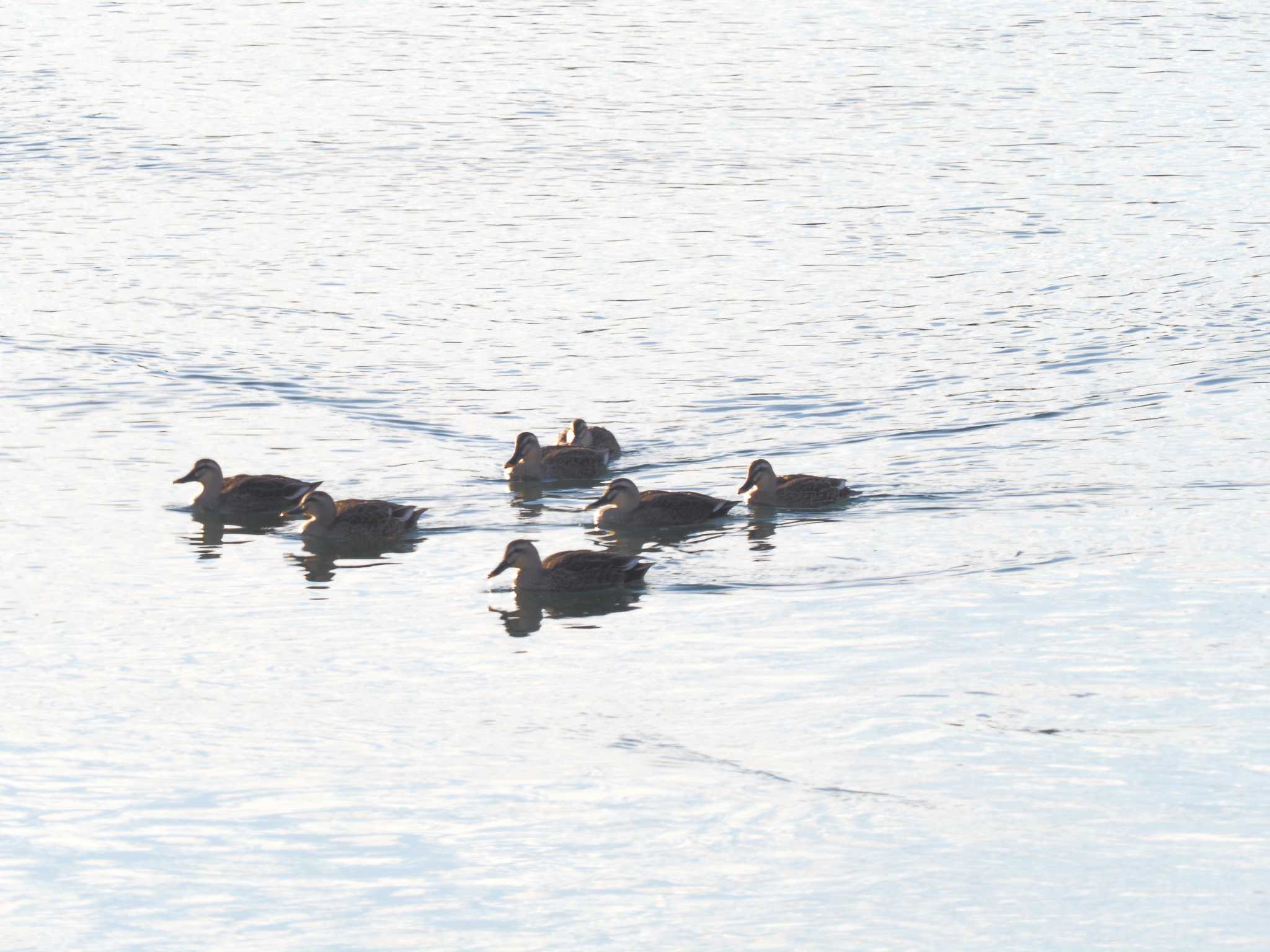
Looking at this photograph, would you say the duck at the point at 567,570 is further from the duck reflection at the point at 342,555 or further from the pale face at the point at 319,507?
the pale face at the point at 319,507

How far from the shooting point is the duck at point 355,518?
17.3 m

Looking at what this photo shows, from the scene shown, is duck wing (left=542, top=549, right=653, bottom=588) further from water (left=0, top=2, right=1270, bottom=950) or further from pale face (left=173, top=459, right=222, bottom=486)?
pale face (left=173, top=459, right=222, bottom=486)

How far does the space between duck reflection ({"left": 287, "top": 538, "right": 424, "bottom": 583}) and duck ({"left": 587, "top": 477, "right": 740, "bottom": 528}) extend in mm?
1658

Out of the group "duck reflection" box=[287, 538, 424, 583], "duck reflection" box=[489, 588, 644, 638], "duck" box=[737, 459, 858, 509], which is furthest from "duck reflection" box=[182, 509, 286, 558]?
"duck" box=[737, 459, 858, 509]

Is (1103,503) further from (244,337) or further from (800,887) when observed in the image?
(244,337)

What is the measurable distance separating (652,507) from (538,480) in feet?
6.49

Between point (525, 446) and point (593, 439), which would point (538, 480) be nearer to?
point (525, 446)

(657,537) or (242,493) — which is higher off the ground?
(242,493)

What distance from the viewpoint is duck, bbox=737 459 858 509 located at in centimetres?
1812

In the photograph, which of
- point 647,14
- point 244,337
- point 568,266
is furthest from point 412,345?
point 647,14

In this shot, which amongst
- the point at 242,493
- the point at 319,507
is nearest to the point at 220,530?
the point at 242,493

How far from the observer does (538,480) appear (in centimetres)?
1956

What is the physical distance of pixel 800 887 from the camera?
10.2m

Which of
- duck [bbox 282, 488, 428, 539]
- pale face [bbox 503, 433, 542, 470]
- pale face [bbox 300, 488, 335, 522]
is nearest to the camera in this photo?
duck [bbox 282, 488, 428, 539]
